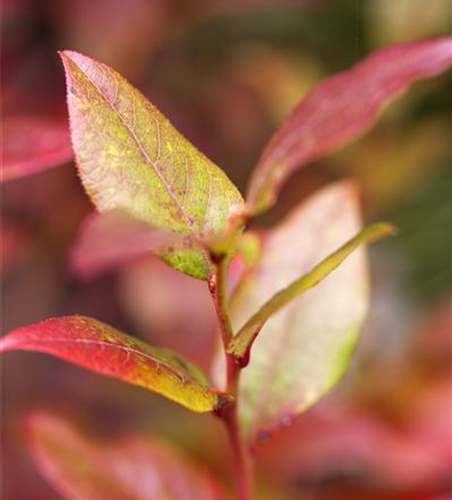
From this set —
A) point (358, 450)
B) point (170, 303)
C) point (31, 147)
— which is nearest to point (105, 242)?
point (31, 147)

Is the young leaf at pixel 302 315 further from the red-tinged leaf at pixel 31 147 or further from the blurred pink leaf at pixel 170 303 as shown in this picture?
the blurred pink leaf at pixel 170 303

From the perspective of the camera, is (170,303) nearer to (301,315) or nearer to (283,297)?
(301,315)

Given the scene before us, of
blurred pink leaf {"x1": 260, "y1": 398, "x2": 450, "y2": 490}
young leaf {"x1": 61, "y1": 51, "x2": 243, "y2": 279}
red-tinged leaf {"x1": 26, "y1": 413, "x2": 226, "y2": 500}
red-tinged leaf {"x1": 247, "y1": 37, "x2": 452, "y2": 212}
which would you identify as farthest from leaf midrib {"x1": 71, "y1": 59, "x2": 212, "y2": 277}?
blurred pink leaf {"x1": 260, "y1": 398, "x2": 450, "y2": 490}

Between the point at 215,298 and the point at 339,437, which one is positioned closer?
the point at 215,298

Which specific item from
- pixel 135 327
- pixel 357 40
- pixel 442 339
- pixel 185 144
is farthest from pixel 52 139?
pixel 135 327

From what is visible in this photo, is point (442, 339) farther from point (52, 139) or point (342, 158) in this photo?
point (52, 139)

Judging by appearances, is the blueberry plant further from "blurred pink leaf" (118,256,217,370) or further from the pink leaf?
"blurred pink leaf" (118,256,217,370)

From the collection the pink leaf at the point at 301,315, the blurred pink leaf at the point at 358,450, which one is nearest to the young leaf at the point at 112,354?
the pink leaf at the point at 301,315
